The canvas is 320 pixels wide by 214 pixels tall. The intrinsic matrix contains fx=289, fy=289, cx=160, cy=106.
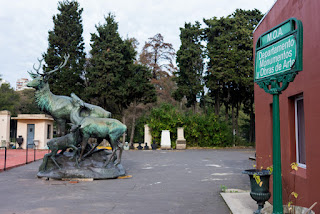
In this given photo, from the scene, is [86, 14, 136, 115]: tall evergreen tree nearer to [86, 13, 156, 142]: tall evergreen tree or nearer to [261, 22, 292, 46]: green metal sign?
[86, 13, 156, 142]: tall evergreen tree

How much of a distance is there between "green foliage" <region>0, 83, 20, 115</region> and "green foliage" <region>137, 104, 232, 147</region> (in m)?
19.8

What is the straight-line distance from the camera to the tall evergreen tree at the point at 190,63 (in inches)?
1160

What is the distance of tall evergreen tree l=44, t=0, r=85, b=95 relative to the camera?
27.5 metres

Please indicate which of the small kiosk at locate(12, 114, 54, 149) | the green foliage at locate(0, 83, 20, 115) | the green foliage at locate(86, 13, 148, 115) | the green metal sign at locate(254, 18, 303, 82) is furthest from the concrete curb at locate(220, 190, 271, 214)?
the green foliage at locate(0, 83, 20, 115)

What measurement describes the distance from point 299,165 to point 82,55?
27210 mm

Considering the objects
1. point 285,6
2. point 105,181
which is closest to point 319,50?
point 285,6

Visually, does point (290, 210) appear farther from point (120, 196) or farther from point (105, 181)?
point (105, 181)

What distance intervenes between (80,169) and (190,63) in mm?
22455

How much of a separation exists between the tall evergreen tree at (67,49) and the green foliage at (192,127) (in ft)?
26.7

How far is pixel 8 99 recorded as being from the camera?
37594 mm

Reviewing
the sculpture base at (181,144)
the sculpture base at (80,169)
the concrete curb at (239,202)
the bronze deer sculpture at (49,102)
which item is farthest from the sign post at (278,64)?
the sculpture base at (181,144)

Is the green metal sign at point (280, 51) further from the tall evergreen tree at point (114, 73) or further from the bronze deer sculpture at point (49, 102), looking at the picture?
the tall evergreen tree at point (114, 73)

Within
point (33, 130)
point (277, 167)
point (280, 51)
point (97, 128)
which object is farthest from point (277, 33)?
point (33, 130)

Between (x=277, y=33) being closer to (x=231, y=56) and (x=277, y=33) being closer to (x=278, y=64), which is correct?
(x=278, y=64)
